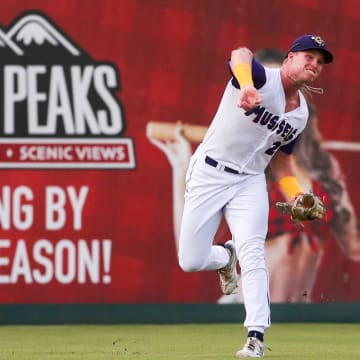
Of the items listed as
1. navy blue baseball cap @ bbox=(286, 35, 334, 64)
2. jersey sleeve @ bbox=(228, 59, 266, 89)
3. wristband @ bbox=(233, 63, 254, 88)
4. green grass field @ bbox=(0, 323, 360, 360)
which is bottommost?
green grass field @ bbox=(0, 323, 360, 360)

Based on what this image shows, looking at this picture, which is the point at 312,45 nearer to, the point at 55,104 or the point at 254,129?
the point at 254,129

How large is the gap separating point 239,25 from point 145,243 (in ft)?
7.21

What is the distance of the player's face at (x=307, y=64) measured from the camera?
27.2 feet

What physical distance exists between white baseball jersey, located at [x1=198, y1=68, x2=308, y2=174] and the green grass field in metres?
1.29

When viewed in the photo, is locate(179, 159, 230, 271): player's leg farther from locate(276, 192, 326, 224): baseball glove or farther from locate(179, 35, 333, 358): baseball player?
locate(276, 192, 326, 224): baseball glove

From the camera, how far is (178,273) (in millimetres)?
12320

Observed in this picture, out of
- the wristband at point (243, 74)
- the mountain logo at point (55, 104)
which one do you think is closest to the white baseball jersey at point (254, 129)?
the wristband at point (243, 74)

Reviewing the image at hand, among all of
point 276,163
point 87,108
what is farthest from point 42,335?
point 276,163

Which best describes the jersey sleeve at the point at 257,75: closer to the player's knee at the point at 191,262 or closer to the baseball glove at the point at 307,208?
the baseball glove at the point at 307,208

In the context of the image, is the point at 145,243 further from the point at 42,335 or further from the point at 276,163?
the point at 276,163

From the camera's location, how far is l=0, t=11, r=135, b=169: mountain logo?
1210 cm

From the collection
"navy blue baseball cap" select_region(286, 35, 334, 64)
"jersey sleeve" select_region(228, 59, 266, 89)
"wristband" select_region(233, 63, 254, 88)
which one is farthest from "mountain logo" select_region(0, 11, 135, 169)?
"wristband" select_region(233, 63, 254, 88)

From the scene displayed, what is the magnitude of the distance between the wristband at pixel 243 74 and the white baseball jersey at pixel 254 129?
0.49 meters

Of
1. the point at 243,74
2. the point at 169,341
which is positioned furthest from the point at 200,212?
the point at 169,341
